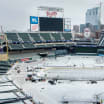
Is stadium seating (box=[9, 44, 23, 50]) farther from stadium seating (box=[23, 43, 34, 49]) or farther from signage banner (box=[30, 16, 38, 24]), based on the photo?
signage banner (box=[30, 16, 38, 24])

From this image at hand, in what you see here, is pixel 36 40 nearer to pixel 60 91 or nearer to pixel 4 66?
pixel 4 66

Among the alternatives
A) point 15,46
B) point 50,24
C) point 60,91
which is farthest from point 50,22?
point 60,91

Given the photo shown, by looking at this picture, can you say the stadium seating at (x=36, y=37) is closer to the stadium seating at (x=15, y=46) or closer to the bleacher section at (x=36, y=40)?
the bleacher section at (x=36, y=40)

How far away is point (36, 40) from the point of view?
5509 centimetres

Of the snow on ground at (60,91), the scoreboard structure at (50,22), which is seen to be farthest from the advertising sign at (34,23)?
the snow on ground at (60,91)

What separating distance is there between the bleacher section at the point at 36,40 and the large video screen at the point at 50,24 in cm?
239

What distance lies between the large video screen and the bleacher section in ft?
7.83

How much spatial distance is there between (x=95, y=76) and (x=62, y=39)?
3272cm

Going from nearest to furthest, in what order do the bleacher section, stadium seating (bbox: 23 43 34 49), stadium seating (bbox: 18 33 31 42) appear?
the bleacher section, stadium seating (bbox: 23 43 34 49), stadium seating (bbox: 18 33 31 42)

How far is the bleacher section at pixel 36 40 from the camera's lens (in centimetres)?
4959

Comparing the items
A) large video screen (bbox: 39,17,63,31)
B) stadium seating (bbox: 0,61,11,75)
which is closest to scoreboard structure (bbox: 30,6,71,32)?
large video screen (bbox: 39,17,63,31)

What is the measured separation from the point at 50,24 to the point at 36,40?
9.34 metres

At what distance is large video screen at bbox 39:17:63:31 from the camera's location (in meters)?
58.2

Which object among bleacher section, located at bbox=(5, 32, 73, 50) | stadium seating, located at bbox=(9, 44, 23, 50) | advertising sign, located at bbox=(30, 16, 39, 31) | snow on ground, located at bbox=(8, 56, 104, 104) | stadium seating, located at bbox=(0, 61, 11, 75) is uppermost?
advertising sign, located at bbox=(30, 16, 39, 31)
